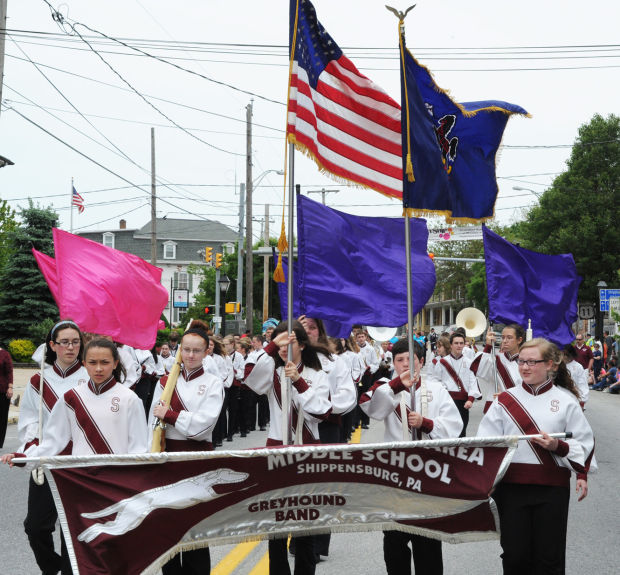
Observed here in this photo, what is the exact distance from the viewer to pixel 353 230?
20.6ft

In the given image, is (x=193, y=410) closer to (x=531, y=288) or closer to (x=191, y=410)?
(x=191, y=410)

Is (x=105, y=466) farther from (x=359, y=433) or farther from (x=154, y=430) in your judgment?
(x=359, y=433)

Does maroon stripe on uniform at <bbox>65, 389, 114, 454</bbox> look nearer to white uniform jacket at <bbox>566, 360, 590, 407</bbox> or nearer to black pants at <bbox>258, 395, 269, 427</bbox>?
white uniform jacket at <bbox>566, 360, 590, 407</bbox>

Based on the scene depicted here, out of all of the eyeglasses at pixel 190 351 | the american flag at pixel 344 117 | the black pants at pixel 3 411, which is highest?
the american flag at pixel 344 117

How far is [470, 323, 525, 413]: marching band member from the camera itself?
355 inches

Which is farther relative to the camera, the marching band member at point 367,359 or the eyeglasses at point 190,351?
the marching band member at point 367,359

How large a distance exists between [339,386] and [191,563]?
2015 mm

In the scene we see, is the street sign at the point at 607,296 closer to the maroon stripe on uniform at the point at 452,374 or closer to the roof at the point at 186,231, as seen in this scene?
the maroon stripe on uniform at the point at 452,374

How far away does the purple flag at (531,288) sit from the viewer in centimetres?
905

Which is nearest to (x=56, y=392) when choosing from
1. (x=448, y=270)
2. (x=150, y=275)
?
(x=150, y=275)

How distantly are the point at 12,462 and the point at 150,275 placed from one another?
3.90 meters

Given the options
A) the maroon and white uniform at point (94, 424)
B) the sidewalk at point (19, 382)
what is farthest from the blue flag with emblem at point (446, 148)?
the sidewalk at point (19, 382)

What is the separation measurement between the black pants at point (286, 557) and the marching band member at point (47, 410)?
1.31 metres

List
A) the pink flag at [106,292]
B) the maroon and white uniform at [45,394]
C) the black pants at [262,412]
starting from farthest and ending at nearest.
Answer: the black pants at [262,412]
the pink flag at [106,292]
the maroon and white uniform at [45,394]
